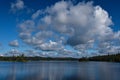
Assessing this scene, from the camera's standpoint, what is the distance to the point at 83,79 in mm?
47750

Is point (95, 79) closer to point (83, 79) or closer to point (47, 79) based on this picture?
point (83, 79)

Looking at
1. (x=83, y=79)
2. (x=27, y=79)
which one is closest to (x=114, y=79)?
(x=83, y=79)

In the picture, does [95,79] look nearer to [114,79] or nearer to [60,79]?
[114,79]

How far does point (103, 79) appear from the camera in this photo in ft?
159

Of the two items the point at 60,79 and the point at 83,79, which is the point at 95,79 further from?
the point at 60,79

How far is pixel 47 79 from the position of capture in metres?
48.1

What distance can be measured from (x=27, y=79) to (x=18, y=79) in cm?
210

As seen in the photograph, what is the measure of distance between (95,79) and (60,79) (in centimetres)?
726

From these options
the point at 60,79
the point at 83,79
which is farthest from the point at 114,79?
the point at 60,79

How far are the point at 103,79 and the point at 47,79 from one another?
1165 centimetres

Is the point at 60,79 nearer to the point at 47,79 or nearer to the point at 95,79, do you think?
the point at 47,79

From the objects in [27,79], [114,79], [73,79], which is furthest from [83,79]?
[27,79]

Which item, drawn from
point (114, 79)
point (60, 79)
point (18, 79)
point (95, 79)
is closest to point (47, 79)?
point (60, 79)

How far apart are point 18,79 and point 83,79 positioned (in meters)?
13.2
